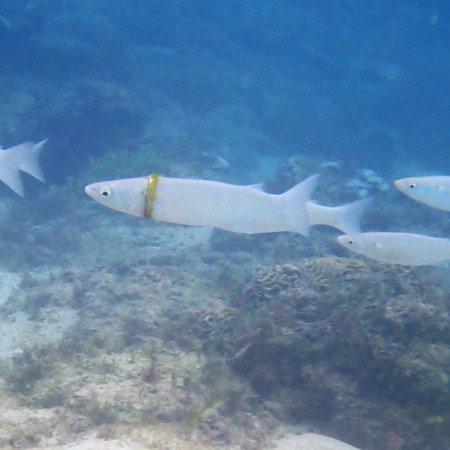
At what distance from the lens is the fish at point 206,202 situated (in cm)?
360

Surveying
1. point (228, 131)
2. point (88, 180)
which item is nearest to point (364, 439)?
point (88, 180)

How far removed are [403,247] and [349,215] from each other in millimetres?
1074

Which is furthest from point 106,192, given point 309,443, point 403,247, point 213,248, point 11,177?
point 213,248

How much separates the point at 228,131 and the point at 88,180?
39.6 ft

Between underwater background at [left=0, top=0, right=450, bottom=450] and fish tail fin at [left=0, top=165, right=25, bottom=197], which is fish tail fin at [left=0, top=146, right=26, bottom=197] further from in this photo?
underwater background at [left=0, top=0, right=450, bottom=450]

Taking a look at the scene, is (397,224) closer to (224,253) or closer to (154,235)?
(224,253)

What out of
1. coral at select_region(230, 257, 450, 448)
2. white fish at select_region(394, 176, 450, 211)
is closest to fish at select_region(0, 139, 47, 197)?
coral at select_region(230, 257, 450, 448)

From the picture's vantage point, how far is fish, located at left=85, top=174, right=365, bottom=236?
360cm

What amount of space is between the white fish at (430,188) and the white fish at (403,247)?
661 mm

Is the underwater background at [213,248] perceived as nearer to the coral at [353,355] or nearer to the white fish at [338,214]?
the coral at [353,355]

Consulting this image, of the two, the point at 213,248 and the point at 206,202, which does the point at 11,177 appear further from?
the point at 213,248

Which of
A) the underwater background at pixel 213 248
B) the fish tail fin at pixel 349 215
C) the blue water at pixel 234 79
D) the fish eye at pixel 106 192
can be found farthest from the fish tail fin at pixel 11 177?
the blue water at pixel 234 79

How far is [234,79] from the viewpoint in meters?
28.5

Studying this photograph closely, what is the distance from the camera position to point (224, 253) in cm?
1112
